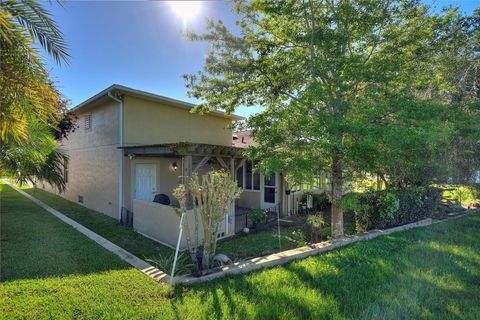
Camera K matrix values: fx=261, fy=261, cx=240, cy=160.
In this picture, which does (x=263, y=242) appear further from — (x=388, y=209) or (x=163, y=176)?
(x=163, y=176)

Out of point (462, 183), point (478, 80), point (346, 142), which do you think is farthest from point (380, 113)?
point (462, 183)

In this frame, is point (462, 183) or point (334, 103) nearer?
point (334, 103)

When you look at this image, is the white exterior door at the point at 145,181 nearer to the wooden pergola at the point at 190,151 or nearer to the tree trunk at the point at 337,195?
the wooden pergola at the point at 190,151

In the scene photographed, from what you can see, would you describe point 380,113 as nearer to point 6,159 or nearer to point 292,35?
point 292,35

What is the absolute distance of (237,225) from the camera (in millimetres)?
10438

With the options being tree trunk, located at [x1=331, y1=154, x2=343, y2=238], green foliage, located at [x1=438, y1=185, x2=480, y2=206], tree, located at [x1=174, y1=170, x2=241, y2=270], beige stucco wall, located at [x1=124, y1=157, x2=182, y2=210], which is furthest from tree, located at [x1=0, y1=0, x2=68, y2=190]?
green foliage, located at [x1=438, y1=185, x2=480, y2=206]

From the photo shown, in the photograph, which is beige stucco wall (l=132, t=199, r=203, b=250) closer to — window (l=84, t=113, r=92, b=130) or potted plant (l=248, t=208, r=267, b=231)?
potted plant (l=248, t=208, r=267, b=231)

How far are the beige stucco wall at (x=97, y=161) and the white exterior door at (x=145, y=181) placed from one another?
88cm

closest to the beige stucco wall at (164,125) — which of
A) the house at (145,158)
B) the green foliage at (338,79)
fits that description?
the house at (145,158)

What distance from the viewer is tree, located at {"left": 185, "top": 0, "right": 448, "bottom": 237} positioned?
22.0 feet

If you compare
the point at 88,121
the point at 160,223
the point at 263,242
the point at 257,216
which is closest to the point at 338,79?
the point at 263,242

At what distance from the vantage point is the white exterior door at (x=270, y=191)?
13094mm

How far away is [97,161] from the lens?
13547 mm

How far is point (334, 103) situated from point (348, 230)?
4.90 m
